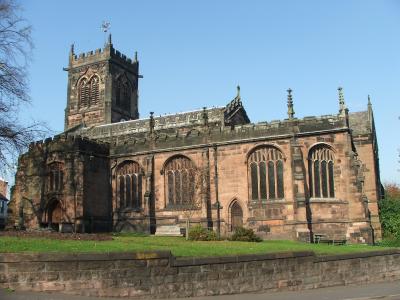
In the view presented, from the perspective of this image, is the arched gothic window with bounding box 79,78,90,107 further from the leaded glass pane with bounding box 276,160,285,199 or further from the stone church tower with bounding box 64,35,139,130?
the leaded glass pane with bounding box 276,160,285,199

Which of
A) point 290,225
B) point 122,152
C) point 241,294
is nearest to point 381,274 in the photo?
point 241,294

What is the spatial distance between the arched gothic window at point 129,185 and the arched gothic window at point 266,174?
9.46 metres

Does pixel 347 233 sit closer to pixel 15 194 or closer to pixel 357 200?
pixel 357 200

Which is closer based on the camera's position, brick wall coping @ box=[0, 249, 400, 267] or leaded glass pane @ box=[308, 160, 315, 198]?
brick wall coping @ box=[0, 249, 400, 267]

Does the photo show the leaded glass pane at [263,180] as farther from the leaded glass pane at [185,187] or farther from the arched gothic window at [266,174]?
the leaded glass pane at [185,187]

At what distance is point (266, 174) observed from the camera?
33.8 meters

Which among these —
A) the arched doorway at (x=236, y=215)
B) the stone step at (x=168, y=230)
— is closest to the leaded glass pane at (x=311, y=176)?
the arched doorway at (x=236, y=215)

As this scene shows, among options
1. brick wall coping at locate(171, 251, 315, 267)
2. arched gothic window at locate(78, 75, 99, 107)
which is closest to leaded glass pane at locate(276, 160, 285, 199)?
brick wall coping at locate(171, 251, 315, 267)

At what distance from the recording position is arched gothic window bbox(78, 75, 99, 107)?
58969mm

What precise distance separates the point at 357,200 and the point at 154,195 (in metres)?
15.1

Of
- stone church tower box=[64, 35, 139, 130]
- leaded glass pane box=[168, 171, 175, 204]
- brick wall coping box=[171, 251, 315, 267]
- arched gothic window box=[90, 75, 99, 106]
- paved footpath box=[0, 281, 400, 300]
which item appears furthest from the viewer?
arched gothic window box=[90, 75, 99, 106]

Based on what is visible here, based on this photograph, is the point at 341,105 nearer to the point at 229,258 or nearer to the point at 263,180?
the point at 263,180

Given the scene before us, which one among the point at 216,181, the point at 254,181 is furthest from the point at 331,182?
the point at 216,181

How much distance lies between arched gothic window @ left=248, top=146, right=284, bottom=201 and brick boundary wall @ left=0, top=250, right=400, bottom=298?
47.8 ft
